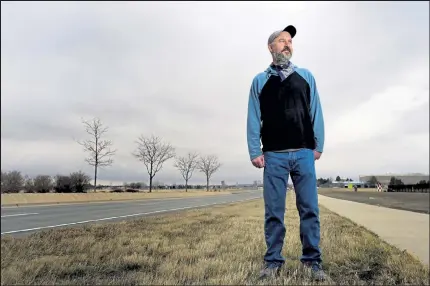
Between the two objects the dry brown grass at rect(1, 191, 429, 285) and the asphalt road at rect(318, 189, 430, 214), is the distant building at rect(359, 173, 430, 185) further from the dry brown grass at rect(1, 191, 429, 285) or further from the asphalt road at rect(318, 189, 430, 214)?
the dry brown grass at rect(1, 191, 429, 285)

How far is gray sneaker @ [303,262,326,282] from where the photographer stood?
3262mm

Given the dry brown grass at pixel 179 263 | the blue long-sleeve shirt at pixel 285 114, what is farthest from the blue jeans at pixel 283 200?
the dry brown grass at pixel 179 263

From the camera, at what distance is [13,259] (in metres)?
4.46

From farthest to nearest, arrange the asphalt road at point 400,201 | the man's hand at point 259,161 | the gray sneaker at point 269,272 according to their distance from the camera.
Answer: the asphalt road at point 400,201, the man's hand at point 259,161, the gray sneaker at point 269,272

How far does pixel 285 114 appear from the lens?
332 centimetres

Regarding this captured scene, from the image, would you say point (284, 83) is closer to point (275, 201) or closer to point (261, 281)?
point (275, 201)

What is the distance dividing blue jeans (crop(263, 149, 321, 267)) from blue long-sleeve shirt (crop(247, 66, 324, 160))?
0.36 feet

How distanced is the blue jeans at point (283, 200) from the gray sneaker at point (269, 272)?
39 mm

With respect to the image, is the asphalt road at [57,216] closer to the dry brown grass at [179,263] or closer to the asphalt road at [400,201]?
the dry brown grass at [179,263]

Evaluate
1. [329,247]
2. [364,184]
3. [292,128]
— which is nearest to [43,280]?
[292,128]

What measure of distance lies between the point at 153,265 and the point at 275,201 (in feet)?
4.98

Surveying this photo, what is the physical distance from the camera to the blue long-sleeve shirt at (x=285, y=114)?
3.32 m

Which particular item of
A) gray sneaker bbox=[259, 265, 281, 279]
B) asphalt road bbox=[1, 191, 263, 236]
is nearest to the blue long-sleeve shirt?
gray sneaker bbox=[259, 265, 281, 279]

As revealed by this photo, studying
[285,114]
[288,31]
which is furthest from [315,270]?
[288,31]
